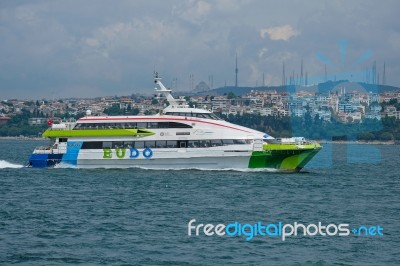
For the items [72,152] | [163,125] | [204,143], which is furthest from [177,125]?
[72,152]

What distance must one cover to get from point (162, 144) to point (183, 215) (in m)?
18.1

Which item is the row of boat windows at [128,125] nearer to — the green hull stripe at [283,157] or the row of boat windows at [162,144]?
the row of boat windows at [162,144]

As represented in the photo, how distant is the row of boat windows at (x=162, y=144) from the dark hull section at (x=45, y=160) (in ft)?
7.02

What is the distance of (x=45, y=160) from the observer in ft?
181

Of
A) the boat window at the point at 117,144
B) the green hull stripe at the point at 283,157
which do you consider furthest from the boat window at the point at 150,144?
the green hull stripe at the point at 283,157

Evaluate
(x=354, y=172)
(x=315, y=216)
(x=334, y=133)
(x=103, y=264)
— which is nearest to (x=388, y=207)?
(x=315, y=216)

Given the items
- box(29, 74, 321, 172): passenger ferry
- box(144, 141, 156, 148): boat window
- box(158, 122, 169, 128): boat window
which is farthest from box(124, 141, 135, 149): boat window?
box(158, 122, 169, 128): boat window

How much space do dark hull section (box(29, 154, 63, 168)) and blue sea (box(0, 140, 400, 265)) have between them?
643mm

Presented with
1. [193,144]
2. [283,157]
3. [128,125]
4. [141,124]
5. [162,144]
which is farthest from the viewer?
[128,125]

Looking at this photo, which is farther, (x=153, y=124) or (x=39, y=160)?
(x=39, y=160)

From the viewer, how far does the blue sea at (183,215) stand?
1065 inches

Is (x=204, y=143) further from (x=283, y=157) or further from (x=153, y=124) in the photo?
(x=283, y=157)

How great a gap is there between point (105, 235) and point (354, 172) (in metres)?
32.9

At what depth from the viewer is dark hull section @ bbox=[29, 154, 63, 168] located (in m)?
54.9
